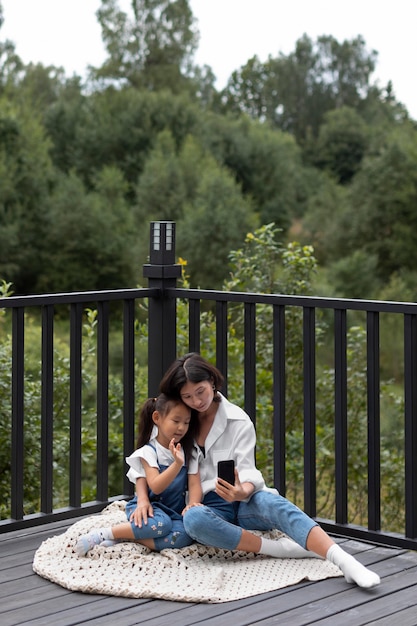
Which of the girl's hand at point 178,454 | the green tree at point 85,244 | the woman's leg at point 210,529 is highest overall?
the green tree at point 85,244

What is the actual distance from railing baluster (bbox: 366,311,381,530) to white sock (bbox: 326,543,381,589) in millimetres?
360

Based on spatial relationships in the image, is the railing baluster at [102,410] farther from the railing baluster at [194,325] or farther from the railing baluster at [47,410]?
the railing baluster at [194,325]

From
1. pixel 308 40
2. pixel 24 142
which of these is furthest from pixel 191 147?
pixel 308 40

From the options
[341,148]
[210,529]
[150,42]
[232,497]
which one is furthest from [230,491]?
[150,42]

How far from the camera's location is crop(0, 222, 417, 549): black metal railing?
9.73 ft

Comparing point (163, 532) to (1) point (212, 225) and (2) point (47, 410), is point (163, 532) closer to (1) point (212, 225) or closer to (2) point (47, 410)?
(2) point (47, 410)

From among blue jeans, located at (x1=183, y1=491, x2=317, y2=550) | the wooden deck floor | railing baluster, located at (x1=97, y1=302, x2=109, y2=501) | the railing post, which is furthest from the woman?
the railing post

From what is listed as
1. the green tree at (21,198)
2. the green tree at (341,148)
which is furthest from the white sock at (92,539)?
the green tree at (341,148)

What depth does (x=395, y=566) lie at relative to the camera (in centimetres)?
282

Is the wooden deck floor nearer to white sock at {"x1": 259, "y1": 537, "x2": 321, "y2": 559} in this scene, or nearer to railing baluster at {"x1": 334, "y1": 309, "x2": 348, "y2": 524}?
white sock at {"x1": 259, "y1": 537, "x2": 321, "y2": 559}

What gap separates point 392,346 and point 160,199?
9.77 meters

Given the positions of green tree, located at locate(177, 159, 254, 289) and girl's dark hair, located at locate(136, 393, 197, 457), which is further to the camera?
green tree, located at locate(177, 159, 254, 289)

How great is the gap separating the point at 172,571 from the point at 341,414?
2.60 ft

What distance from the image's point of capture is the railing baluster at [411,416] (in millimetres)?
2889
